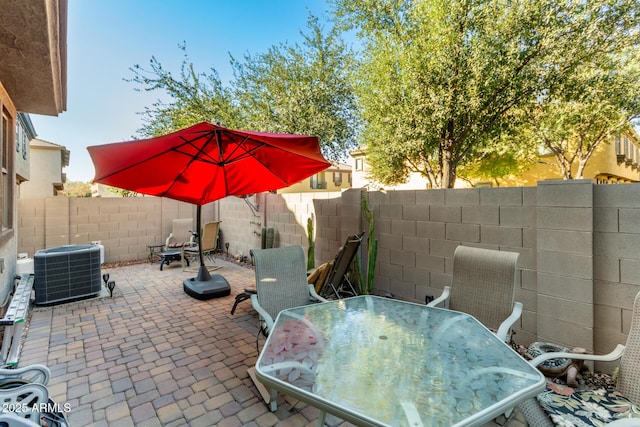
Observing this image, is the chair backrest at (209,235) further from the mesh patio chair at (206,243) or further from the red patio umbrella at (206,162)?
the red patio umbrella at (206,162)

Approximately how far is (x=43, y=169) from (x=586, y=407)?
74.2ft

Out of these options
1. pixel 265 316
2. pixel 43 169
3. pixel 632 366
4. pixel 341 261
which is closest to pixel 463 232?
pixel 341 261

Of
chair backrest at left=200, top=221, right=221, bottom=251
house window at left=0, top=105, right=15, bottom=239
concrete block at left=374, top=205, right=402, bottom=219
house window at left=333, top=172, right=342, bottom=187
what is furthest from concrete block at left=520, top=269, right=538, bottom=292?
house window at left=333, top=172, right=342, bottom=187

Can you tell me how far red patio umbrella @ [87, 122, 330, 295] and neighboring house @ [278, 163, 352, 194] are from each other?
751 inches

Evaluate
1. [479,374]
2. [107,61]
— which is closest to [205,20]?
[107,61]

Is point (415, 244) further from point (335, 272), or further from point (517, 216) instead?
point (517, 216)

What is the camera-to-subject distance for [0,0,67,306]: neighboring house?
92.7 inches

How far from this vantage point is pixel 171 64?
30.5 feet

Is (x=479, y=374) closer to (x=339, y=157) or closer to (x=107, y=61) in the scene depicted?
(x=339, y=157)

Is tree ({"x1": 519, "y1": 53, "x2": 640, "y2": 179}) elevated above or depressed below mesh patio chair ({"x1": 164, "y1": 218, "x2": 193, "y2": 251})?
above

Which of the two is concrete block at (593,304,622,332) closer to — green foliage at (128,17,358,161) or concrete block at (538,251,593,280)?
concrete block at (538,251,593,280)

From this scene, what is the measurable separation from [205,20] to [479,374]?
10735mm

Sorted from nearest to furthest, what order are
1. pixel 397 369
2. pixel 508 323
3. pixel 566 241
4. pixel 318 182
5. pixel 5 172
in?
pixel 397 369, pixel 508 323, pixel 566 241, pixel 5 172, pixel 318 182

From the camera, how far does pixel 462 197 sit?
356 centimetres
